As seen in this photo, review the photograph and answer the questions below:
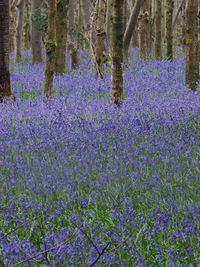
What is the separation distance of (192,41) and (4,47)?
4.77 meters

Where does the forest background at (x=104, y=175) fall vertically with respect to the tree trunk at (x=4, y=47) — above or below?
below

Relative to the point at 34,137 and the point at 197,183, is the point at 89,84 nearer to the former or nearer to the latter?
the point at 34,137

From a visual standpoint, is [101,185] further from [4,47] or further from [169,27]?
[169,27]

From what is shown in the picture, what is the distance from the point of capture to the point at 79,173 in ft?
16.6

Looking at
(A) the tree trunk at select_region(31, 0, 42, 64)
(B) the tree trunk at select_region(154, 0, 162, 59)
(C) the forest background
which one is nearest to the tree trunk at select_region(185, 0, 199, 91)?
(C) the forest background

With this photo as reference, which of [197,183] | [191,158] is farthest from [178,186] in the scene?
[191,158]

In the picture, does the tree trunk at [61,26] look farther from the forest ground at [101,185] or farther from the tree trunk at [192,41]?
the forest ground at [101,185]

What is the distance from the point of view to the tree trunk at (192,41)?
34.7 feet

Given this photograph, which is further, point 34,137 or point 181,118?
point 181,118

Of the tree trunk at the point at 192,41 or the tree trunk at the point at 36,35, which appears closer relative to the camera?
the tree trunk at the point at 192,41

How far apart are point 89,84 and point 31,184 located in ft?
24.8

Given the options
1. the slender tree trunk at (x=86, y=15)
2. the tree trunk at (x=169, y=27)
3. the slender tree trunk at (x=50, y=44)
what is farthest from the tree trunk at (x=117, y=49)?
the tree trunk at (x=169, y=27)

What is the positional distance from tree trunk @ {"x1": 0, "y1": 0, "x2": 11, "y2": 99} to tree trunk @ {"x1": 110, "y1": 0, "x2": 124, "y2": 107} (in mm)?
3123

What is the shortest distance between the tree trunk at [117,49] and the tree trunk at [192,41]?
2620 mm
